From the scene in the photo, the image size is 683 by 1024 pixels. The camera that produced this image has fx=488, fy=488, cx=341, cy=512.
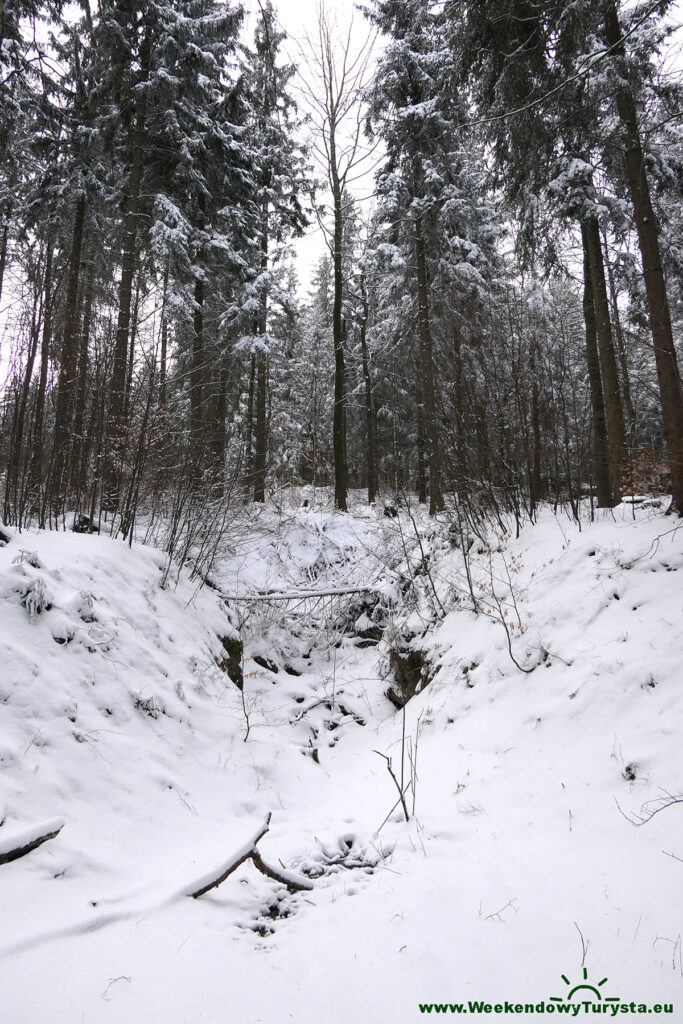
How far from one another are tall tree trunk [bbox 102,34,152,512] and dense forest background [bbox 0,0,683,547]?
0.06 m

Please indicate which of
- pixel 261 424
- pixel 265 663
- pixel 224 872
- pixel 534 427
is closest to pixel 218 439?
pixel 265 663

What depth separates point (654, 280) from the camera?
551cm

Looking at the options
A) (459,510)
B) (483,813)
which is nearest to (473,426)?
(459,510)

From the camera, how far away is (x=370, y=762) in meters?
5.39

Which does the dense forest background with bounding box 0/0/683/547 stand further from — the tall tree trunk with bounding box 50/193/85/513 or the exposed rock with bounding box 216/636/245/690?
the exposed rock with bounding box 216/636/245/690

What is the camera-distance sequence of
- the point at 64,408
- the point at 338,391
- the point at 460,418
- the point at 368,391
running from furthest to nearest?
the point at 368,391 → the point at 338,391 → the point at 460,418 → the point at 64,408

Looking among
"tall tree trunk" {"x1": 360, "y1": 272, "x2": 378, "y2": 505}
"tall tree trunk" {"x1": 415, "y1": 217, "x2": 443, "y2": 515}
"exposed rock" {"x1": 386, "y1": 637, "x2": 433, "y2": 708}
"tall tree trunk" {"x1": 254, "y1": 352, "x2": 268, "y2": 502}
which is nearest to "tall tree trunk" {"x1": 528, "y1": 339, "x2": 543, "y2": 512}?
"tall tree trunk" {"x1": 415, "y1": 217, "x2": 443, "y2": 515}

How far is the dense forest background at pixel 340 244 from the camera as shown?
5.95 metres

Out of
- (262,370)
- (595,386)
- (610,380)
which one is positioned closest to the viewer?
(610,380)

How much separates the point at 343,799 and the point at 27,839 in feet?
8.93

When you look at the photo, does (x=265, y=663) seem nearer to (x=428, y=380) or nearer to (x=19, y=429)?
(x=19, y=429)

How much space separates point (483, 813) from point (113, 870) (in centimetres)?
258

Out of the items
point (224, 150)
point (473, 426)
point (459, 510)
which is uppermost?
point (224, 150)

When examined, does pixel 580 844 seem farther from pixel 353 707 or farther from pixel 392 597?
pixel 392 597
